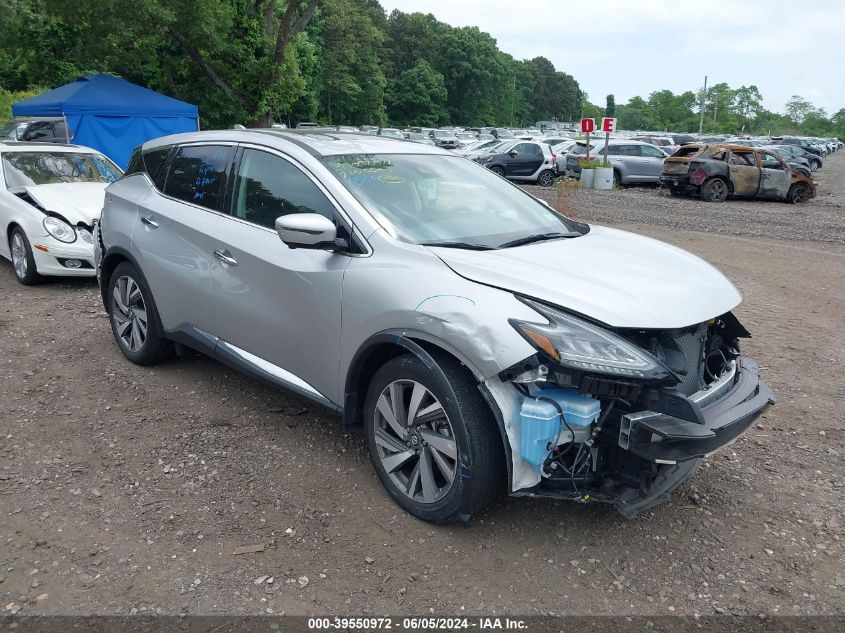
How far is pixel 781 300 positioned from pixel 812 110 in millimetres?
164499

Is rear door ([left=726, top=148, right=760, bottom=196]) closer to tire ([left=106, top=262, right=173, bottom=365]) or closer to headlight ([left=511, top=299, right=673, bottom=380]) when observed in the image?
tire ([left=106, top=262, right=173, bottom=365])

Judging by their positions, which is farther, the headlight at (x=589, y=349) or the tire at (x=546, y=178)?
the tire at (x=546, y=178)

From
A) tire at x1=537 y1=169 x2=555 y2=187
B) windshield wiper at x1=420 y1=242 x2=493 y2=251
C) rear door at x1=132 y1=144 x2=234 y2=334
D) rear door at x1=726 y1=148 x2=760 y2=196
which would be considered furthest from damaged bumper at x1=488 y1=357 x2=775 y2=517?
tire at x1=537 y1=169 x2=555 y2=187

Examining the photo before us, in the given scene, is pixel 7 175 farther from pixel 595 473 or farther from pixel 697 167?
pixel 697 167

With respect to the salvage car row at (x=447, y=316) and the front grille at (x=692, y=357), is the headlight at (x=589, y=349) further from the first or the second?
the front grille at (x=692, y=357)

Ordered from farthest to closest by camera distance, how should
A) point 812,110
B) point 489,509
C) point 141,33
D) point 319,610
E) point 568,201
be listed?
point 812,110
point 568,201
point 141,33
point 489,509
point 319,610

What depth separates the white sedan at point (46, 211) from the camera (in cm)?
726

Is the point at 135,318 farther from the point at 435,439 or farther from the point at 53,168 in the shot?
the point at 53,168

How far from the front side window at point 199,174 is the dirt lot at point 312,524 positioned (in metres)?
1.31

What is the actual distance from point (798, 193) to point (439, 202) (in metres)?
19.1

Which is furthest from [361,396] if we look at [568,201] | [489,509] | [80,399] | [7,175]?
[568,201]

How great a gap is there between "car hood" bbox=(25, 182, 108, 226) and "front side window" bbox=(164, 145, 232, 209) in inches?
121

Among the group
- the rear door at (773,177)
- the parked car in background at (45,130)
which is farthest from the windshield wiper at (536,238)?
the rear door at (773,177)

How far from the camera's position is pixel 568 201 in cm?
1806
